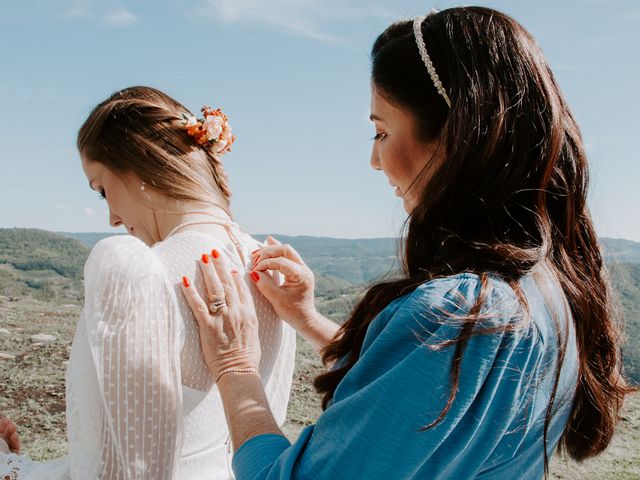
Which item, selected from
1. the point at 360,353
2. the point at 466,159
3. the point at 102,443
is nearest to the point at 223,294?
the point at 102,443

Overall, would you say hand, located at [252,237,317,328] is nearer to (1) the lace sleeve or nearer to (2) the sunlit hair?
(2) the sunlit hair

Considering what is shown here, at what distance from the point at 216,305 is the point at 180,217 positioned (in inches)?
19.8

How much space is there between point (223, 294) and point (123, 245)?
0.34 m

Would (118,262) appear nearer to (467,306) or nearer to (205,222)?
(205,222)

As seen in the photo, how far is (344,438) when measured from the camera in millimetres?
1308

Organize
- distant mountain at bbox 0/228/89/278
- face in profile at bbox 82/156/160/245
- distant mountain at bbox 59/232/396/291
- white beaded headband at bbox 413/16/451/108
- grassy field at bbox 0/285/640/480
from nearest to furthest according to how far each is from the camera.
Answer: white beaded headband at bbox 413/16/451/108 < face in profile at bbox 82/156/160/245 < grassy field at bbox 0/285/640/480 < distant mountain at bbox 0/228/89/278 < distant mountain at bbox 59/232/396/291

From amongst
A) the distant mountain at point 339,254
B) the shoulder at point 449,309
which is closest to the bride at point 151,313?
the shoulder at point 449,309

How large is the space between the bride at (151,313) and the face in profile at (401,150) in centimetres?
70

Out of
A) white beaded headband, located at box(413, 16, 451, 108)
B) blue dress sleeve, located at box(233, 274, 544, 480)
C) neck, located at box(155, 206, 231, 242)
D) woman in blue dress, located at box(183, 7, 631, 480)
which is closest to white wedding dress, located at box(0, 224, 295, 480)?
woman in blue dress, located at box(183, 7, 631, 480)

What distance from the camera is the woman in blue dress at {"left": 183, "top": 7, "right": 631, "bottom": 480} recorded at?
4.13 ft

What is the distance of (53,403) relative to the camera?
495 centimetres

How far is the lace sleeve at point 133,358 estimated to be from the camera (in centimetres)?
178

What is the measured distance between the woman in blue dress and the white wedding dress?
15 cm

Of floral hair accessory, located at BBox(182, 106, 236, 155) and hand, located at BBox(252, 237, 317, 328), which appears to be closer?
hand, located at BBox(252, 237, 317, 328)
